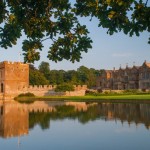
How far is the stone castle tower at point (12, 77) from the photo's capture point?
56.8 meters

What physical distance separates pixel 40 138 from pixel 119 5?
324 inches

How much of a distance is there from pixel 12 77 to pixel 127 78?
85.1 ft

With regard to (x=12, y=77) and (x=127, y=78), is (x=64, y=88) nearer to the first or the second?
(x=12, y=77)

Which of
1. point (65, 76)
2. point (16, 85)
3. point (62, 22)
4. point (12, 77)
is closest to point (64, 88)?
point (16, 85)

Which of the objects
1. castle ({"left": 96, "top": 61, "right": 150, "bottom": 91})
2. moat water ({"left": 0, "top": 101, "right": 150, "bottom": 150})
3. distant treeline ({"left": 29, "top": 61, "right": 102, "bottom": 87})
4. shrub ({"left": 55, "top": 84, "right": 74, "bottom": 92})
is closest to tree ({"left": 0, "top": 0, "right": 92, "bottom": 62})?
moat water ({"left": 0, "top": 101, "right": 150, "bottom": 150})

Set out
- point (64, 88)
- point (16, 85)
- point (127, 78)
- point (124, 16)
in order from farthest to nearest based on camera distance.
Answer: point (127, 78), point (16, 85), point (64, 88), point (124, 16)

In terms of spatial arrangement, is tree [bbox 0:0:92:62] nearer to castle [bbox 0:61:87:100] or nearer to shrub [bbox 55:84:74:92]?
shrub [bbox 55:84:74:92]

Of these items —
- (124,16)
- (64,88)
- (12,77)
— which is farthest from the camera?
(12,77)

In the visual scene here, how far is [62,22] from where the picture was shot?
19.5 feet

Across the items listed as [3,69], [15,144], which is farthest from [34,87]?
[15,144]

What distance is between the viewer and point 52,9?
595 cm

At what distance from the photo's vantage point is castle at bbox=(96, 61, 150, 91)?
214 feet

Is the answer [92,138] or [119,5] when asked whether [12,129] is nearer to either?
[92,138]

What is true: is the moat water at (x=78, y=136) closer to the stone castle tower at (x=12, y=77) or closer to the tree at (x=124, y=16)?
the tree at (x=124, y=16)
